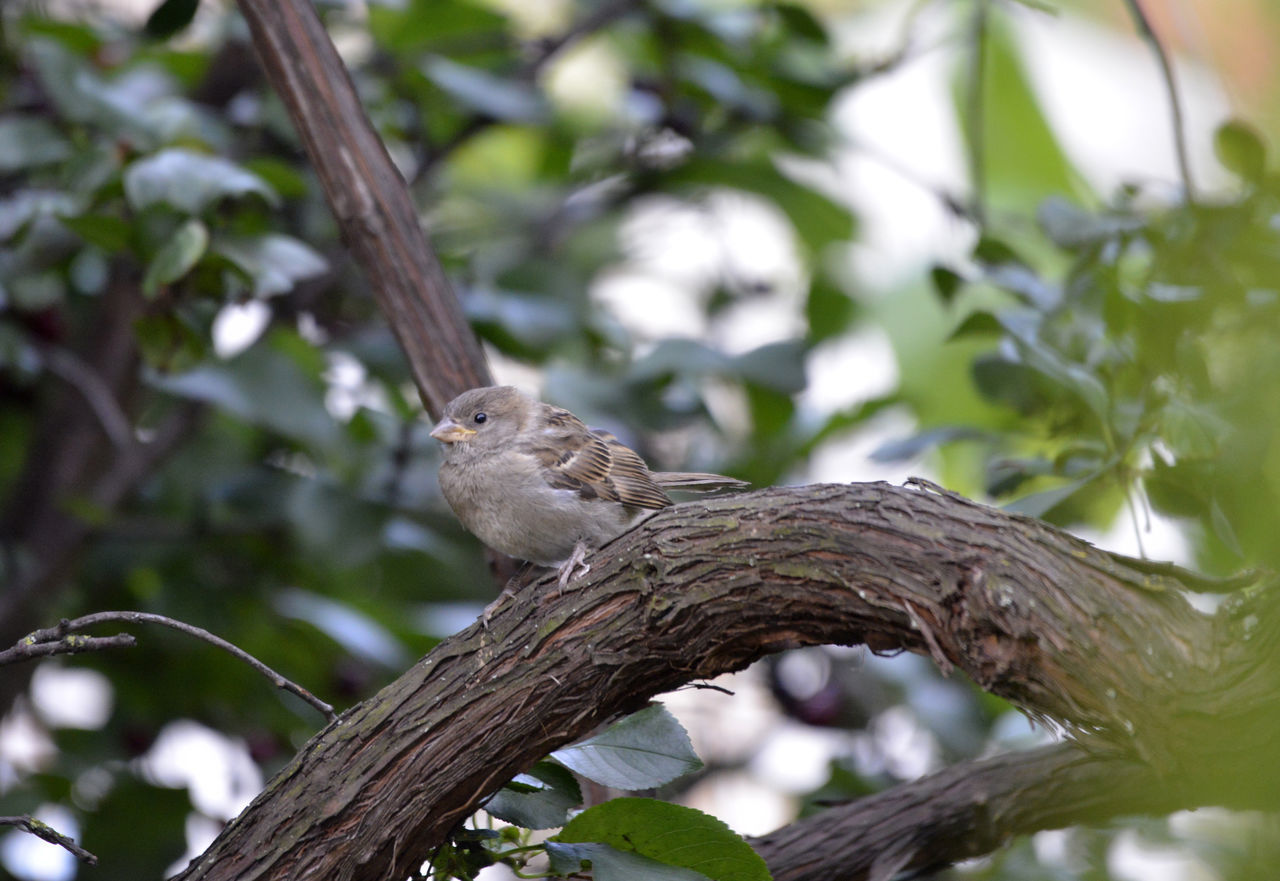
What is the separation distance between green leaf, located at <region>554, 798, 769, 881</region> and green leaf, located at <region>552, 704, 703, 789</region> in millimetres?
86

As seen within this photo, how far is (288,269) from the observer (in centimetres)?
244

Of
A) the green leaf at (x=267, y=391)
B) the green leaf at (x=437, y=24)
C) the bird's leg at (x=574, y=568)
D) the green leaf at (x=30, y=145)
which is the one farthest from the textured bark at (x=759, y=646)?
the green leaf at (x=437, y=24)

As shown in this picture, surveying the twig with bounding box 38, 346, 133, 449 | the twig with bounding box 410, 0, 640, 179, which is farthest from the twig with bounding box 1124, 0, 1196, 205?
the twig with bounding box 38, 346, 133, 449

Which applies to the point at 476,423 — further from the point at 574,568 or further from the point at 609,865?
the point at 609,865

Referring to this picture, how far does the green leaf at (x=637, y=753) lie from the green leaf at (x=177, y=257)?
3.85ft

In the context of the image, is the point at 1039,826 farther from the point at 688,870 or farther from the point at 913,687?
the point at 913,687

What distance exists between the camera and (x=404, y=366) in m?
3.32

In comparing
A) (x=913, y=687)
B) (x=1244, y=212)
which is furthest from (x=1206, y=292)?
(x=913, y=687)

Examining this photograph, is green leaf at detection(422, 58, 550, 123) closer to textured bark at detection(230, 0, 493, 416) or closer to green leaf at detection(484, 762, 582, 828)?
textured bark at detection(230, 0, 493, 416)

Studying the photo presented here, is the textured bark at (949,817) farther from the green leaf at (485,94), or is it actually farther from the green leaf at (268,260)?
the green leaf at (485,94)

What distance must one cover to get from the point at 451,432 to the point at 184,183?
790 millimetres

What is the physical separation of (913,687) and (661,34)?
2.23 metres

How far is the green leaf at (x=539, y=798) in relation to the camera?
75.5 inches

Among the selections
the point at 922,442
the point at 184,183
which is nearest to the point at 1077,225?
the point at 922,442
